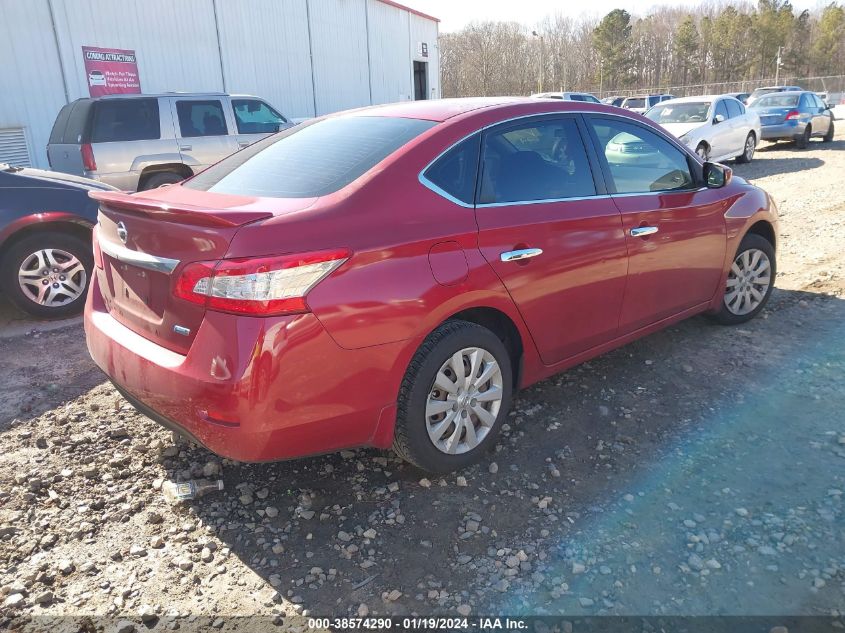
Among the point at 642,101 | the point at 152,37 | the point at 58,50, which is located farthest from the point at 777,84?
the point at 58,50

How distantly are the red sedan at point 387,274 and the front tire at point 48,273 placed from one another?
267 centimetres

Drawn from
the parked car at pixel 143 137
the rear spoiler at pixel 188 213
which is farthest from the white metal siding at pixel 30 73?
the rear spoiler at pixel 188 213

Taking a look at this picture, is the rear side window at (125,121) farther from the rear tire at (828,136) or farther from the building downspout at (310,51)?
the rear tire at (828,136)

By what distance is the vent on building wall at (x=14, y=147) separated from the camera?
12898 millimetres

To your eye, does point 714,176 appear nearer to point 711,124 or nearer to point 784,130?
point 711,124

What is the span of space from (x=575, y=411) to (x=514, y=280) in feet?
3.54

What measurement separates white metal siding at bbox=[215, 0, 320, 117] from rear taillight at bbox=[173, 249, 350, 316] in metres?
17.2

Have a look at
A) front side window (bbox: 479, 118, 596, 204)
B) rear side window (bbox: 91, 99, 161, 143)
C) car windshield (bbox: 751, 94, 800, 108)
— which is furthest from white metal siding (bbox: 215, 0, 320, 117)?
front side window (bbox: 479, 118, 596, 204)

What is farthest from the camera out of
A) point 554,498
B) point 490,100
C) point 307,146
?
point 490,100

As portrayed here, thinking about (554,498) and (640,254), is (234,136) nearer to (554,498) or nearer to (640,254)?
(640,254)

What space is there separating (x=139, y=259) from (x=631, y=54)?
7770 centimetres

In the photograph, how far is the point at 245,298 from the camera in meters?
2.41

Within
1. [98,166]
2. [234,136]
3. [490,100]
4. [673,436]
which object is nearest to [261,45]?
[234,136]


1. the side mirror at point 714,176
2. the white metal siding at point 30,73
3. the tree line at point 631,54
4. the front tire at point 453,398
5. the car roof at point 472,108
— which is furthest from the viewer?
the tree line at point 631,54
